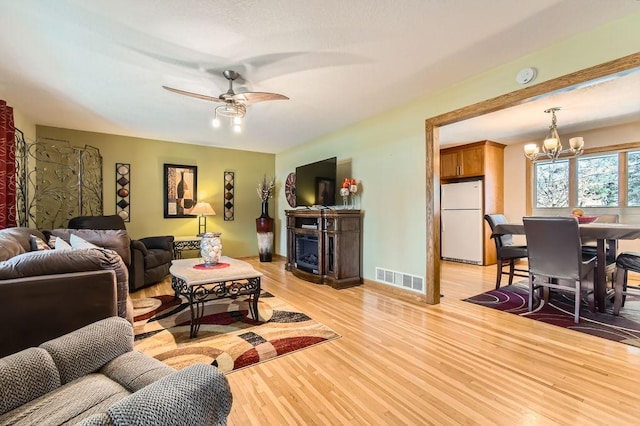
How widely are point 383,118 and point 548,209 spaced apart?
3758 mm

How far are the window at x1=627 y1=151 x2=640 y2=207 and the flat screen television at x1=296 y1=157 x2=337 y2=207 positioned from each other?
457 cm

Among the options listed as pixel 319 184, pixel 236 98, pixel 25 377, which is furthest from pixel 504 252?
pixel 25 377

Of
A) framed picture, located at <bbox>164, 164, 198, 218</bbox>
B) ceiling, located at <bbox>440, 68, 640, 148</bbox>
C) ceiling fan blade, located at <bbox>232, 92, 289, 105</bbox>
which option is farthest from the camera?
framed picture, located at <bbox>164, 164, 198, 218</bbox>

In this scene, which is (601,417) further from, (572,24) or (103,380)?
(572,24)

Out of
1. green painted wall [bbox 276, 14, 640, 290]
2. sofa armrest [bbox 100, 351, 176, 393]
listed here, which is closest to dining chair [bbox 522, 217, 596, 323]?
green painted wall [bbox 276, 14, 640, 290]

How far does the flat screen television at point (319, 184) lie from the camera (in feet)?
15.3

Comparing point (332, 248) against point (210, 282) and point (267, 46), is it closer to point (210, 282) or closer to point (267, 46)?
point (210, 282)

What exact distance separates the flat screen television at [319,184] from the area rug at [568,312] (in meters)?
2.44

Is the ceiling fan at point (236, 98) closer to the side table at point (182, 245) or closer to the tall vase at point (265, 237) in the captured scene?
the side table at point (182, 245)

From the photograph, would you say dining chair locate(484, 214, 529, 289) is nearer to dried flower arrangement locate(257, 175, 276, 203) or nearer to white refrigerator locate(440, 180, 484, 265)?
white refrigerator locate(440, 180, 484, 265)

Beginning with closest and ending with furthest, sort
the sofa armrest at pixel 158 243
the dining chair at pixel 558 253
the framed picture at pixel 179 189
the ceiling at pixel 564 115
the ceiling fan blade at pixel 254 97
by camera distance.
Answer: the ceiling fan blade at pixel 254 97 → the dining chair at pixel 558 253 → the ceiling at pixel 564 115 → the sofa armrest at pixel 158 243 → the framed picture at pixel 179 189

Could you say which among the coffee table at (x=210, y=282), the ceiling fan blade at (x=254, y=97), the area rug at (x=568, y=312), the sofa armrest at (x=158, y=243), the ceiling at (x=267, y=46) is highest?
the ceiling at (x=267, y=46)

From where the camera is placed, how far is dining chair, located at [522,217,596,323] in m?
2.81

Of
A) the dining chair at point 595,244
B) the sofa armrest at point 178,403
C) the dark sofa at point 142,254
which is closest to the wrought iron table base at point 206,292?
the dark sofa at point 142,254
